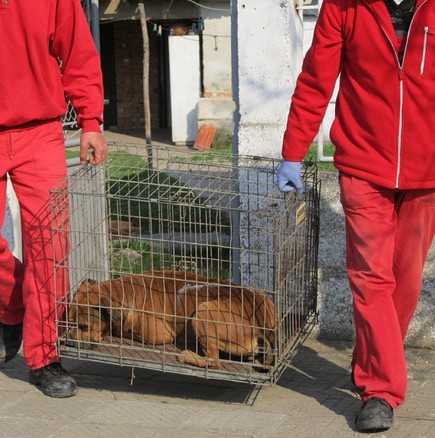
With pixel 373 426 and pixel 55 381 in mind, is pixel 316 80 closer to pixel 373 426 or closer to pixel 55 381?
pixel 373 426

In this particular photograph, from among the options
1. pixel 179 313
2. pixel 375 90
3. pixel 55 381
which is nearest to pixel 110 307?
pixel 179 313

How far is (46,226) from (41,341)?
1.93 feet

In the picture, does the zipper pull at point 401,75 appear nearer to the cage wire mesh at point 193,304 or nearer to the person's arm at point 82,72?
the cage wire mesh at point 193,304

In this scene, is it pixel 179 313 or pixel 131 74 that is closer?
pixel 179 313

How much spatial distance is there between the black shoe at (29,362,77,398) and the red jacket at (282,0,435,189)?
1747 mm

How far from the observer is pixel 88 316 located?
4.71 m

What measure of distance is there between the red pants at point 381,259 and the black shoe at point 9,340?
1.86 m

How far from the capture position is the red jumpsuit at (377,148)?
411 centimetres

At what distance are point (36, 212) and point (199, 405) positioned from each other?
1.24 metres

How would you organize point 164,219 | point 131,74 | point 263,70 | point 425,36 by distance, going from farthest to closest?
point 131,74 → point 164,219 → point 263,70 → point 425,36

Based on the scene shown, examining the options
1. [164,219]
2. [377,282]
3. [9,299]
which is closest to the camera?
[377,282]

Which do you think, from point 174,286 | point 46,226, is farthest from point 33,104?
point 174,286

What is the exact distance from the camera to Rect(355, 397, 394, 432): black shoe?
4.19m

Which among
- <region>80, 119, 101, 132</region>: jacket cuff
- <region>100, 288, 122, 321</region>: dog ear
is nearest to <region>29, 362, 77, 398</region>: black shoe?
<region>100, 288, 122, 321</region>: dog ear
